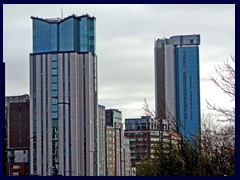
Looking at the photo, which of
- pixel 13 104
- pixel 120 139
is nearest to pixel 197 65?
pixel 120 139

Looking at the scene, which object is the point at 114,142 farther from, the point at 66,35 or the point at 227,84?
the point at 227,84

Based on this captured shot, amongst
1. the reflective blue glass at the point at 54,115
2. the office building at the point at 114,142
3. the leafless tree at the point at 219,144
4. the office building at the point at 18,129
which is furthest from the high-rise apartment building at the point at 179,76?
the reflective blue glass at the point at 54,115

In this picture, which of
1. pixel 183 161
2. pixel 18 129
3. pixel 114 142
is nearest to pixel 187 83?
pixel 183 161

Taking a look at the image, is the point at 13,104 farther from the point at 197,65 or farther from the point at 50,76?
the point at 197,65

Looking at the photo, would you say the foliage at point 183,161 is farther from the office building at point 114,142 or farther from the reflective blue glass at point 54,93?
the reflective blue glass at point 54,93

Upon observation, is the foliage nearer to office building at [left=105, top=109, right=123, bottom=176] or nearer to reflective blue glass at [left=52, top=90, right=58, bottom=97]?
office building at [left=105, top=109, right=123, bottom=176]

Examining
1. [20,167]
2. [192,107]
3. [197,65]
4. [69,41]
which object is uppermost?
[69,41]
